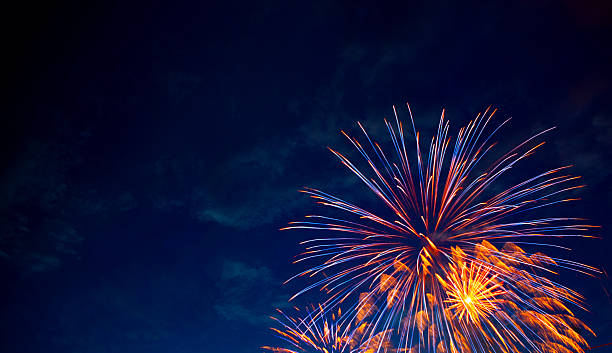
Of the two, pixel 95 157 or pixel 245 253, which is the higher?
pixel 95 157

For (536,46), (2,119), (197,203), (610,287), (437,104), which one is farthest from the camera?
Answer: (610,287)

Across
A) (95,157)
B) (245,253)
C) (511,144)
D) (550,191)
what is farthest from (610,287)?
(95,157)

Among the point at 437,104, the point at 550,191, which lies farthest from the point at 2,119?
the point at 550,191

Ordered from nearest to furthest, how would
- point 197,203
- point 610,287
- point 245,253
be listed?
point 197,203 → point 245,253 → point 610,287

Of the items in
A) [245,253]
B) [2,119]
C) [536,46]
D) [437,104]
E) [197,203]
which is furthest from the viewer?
[245,253]

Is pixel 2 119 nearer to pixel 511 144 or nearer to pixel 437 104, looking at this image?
pixel 437 104

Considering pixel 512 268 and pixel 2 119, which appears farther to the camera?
pixel 2 119

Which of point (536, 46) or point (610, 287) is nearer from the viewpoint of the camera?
point (536, 46)

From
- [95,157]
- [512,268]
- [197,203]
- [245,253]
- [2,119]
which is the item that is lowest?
[512,268]

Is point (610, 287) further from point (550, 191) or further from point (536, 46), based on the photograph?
point (536, 46)
